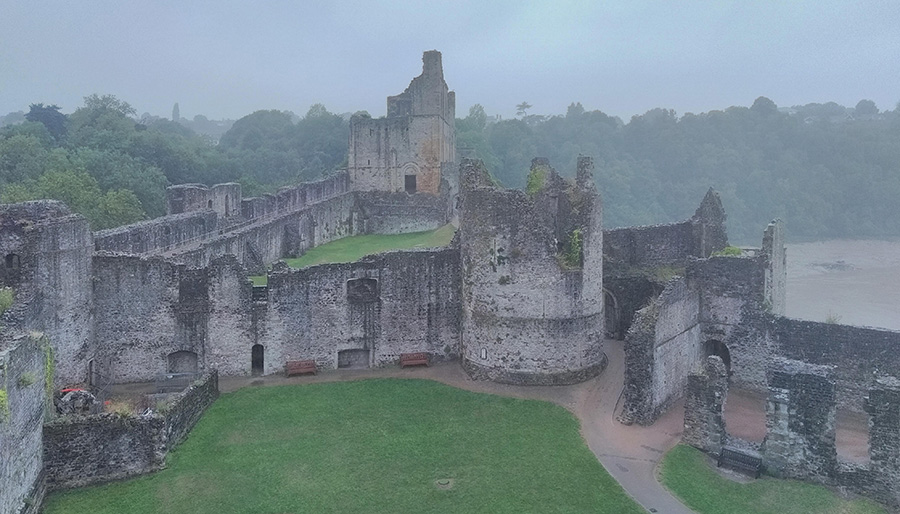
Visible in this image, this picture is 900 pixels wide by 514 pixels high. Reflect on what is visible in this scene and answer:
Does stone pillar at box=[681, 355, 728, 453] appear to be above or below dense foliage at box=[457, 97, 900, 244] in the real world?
below

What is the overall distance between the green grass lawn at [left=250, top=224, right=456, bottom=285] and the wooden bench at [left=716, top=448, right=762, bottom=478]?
67.1ft

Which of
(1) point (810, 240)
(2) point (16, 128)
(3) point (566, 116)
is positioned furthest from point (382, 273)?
(3) point (566, 116)

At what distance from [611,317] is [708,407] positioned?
966cm

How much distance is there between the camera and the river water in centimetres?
4809

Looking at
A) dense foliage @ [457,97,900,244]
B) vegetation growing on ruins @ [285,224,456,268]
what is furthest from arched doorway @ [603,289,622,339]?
dense foliage @ [457,97,900,244]

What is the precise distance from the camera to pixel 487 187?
22.3 meters

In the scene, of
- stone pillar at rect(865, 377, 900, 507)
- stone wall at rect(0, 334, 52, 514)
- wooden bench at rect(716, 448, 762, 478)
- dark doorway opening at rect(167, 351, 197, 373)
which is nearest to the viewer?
stone wall at rect(0, 334, 52, 514)

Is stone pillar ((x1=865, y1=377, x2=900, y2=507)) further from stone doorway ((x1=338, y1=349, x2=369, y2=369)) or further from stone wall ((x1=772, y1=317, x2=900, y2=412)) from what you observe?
stone doorway ((x1=338, y1=349, x2=369, y2=369))

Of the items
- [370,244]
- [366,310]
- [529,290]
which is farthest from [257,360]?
[370,244]

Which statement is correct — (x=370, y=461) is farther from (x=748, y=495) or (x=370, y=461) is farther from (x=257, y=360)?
(x=748, y=495)

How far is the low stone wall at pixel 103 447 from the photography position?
1543cm

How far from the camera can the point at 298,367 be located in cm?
2244

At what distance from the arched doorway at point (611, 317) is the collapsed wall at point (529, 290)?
451 centimetres

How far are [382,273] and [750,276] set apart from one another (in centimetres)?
1195
